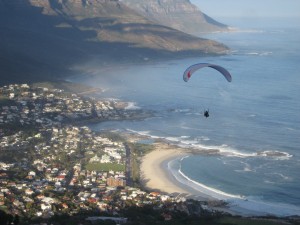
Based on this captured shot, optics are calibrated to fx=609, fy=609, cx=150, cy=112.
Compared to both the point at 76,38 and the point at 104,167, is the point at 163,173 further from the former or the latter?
the point at 76,38

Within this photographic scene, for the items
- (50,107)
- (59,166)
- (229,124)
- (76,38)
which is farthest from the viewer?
(76,38)

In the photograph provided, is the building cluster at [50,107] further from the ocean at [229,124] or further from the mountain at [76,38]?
the mountain at [76,38]

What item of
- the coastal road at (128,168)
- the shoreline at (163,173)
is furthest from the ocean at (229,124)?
the coastal road at (128,168)

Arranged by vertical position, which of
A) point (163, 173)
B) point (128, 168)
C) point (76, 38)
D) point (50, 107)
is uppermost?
point (76, 38)

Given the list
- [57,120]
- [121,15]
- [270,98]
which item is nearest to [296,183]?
[57,120]

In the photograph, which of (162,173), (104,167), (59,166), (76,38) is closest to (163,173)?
(162,173)

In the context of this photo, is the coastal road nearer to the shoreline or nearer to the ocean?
the shoreline

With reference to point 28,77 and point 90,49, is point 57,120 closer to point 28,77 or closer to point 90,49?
point 28,77
